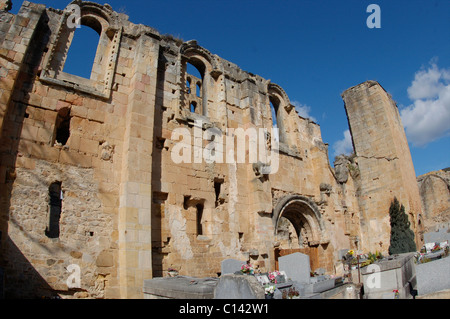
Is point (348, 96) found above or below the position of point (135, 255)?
above

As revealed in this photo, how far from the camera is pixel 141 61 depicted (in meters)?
8.95

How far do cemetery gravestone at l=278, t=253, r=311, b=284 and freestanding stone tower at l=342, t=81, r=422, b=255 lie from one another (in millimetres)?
9128

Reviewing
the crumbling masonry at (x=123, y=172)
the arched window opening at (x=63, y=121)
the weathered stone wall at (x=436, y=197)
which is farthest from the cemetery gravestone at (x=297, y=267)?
the weathered stone wall at (x=436, y=197)

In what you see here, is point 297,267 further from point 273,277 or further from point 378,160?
point 378,160

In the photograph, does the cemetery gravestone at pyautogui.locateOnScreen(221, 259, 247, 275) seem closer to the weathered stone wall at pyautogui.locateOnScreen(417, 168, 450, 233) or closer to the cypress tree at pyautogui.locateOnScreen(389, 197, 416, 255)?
the cypress tree at pyautogui.locateOnScreen(389, 197, 416, 255)

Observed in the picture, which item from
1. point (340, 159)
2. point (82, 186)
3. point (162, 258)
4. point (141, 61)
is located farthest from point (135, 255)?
point (340, 159)

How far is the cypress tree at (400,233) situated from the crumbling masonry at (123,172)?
3.50m

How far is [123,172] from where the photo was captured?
7.90 meters

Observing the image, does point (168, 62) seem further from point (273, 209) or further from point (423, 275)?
point (423, 275)

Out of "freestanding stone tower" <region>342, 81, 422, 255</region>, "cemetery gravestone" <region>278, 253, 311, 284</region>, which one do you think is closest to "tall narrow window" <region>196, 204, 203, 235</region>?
"cemetery gravestone" <region>278, 253, 311, 284</region>

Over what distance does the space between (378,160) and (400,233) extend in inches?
172

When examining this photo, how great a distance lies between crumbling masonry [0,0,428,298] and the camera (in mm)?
6707

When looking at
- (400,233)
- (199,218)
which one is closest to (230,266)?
(199,218)

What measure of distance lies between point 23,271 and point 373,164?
16721mm
